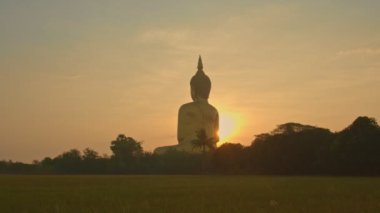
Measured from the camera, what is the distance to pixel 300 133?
8550 cm

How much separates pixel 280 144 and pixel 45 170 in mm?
57155

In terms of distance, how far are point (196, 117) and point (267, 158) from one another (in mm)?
50762

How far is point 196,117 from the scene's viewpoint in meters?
136

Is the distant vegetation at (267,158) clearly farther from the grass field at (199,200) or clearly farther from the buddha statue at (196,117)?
the grass field at (199,200)

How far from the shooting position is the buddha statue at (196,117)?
135 meters

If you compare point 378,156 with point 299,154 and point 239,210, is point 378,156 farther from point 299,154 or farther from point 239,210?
point 239,210

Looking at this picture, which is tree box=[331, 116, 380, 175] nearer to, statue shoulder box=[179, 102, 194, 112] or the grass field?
the grass field

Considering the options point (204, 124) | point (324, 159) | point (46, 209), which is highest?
point (204, 124)

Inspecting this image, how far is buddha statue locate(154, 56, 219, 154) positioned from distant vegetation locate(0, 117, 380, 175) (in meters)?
10.4

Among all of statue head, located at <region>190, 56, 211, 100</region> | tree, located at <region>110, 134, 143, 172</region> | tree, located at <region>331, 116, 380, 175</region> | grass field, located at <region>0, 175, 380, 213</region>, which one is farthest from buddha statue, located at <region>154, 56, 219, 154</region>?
grass field, located at <region>0, 175, 380, 213</region>

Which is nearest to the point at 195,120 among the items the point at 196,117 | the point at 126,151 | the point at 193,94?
the point at 196,117

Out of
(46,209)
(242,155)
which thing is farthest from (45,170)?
(46,209)

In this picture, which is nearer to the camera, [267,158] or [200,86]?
[267,158]

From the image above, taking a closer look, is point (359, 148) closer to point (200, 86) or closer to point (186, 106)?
point (186, 106)
